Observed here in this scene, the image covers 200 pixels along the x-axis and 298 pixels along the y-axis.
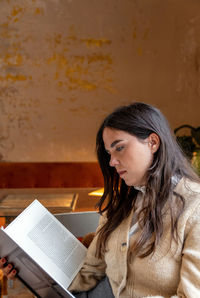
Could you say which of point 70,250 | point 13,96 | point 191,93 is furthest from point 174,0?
point 70,250

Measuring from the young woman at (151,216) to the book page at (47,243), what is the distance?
160 millimetres

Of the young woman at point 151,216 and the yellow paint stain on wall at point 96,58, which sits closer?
the young woman at point 151,216

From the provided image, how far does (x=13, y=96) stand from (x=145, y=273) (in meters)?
3.40

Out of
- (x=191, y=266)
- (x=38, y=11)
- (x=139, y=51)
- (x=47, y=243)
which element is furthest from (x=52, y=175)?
(x=191, y=266)

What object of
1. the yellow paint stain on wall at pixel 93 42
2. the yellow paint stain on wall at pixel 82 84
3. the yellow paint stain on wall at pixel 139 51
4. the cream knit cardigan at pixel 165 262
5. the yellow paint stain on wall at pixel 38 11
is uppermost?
the yellow paint stain on wall at pixel 38 11

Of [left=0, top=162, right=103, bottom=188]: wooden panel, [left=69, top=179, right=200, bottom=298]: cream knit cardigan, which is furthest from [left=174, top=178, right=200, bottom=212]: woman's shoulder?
[left=0, top=162, right=103, bottom=188]: wooden panel

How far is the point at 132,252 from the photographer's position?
1.18 metres

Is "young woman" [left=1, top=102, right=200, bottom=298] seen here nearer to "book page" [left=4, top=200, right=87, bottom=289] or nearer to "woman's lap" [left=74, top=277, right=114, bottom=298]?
→ "woman's lap" [left=74, top=277, right=114, bottom=298]

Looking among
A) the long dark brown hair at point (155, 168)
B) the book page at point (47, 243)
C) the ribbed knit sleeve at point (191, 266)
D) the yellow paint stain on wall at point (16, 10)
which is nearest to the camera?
the ribbed knit sleeve at point (191, 266)

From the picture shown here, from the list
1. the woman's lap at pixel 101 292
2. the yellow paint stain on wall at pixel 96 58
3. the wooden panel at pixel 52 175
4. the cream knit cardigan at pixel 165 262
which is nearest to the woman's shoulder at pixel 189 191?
the cream knit cardigan at pixel 165 262

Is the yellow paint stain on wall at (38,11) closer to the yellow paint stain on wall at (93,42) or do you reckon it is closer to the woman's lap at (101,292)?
the yellow paint stain on wall at (93,42)

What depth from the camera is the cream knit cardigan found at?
3.43 ft

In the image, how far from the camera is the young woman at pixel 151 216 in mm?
1095

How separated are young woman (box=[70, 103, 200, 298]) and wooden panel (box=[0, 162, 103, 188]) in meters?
3.01
